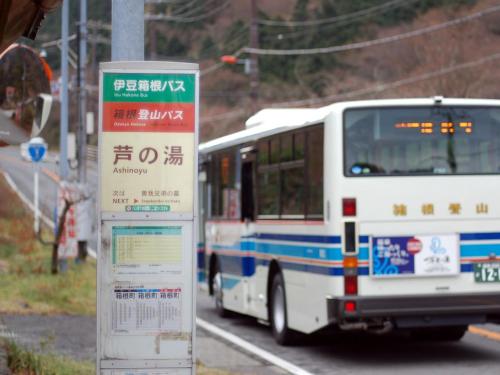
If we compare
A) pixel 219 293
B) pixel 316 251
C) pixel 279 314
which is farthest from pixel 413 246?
pixel 219 293

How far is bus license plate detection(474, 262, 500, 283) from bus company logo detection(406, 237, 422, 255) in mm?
766

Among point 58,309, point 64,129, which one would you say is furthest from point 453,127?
point 64,129

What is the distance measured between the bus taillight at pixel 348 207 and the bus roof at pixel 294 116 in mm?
1103

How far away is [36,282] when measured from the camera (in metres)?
21.6

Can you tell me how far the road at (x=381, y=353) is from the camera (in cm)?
1293

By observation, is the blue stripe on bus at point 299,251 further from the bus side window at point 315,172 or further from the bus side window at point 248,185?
the bus side window at point 248,185

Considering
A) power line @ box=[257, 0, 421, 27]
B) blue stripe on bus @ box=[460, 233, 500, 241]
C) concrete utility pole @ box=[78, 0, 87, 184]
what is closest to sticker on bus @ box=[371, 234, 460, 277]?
blue stripe on bus @ box=[460, 233, 500, 241]

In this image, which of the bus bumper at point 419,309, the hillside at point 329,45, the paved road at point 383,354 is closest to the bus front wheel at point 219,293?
the paved road at point 383,354

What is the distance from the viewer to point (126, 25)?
8938 millimetres

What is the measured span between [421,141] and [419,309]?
2.00 m

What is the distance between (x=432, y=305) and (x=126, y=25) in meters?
5.62

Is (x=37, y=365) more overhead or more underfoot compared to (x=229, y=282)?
more underfoot

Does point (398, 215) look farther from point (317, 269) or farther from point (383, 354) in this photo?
point (383, 354)

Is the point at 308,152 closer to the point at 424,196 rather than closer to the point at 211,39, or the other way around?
the point at 424,196
